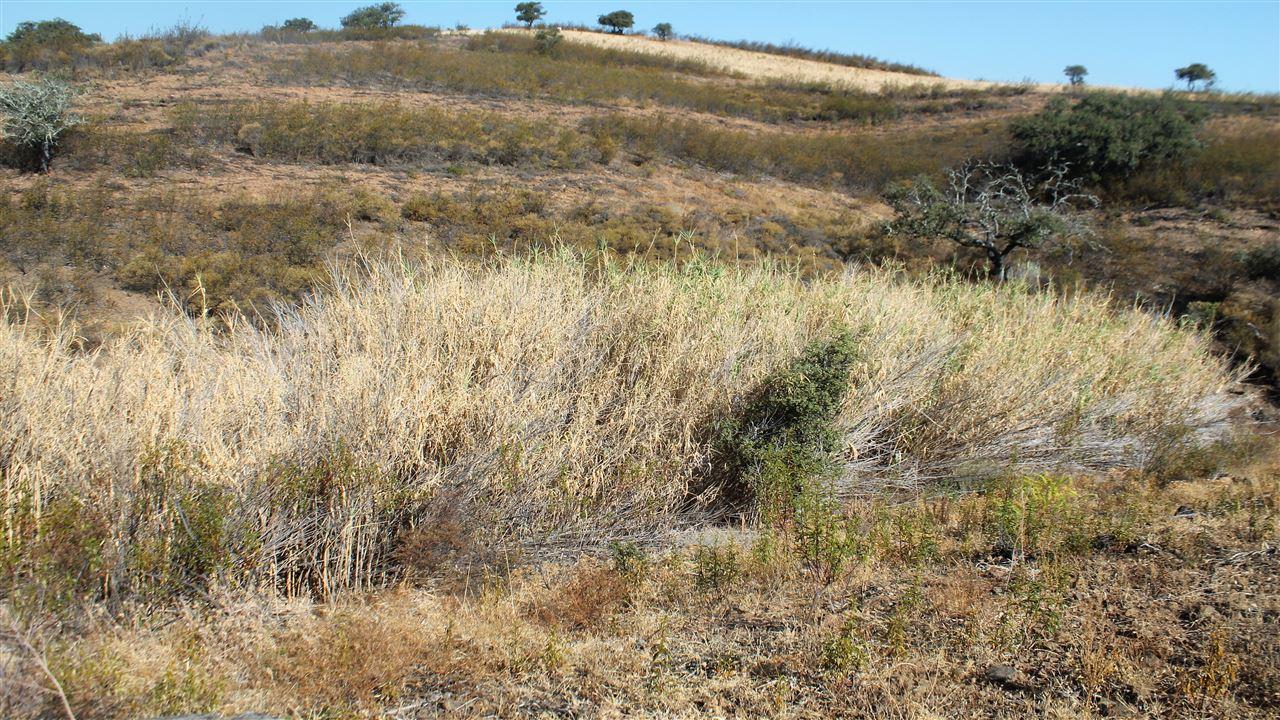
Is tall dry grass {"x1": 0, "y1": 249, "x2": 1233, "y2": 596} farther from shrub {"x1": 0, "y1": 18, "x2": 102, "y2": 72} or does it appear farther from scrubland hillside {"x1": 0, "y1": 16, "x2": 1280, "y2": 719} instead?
shrub {"x1": 0, "y1": 18, "x2": 102, "y2": 72}

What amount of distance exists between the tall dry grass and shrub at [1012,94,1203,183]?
39.1 feet

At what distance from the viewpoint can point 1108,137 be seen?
18203 millimetres

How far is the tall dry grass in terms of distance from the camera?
358 centimetres

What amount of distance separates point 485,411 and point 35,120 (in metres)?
13.2

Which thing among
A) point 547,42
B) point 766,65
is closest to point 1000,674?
Result: point 547,42

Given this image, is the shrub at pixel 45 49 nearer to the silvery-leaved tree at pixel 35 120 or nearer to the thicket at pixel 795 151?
the silvery-leaved tree at pixel 35 120

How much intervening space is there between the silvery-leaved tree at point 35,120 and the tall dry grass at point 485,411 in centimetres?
1033

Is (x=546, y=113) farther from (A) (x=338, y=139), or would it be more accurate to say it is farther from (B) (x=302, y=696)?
(B) (x=302, y=696)

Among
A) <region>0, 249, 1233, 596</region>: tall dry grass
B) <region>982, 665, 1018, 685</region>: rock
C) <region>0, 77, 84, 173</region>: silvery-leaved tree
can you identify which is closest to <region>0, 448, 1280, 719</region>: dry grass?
<region>982, 665, 1018, 685</region>: rock

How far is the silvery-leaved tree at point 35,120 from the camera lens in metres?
13.3

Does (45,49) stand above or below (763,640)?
above

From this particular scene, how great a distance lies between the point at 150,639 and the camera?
312cm

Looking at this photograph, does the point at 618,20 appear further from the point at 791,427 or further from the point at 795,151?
the point at 791,427

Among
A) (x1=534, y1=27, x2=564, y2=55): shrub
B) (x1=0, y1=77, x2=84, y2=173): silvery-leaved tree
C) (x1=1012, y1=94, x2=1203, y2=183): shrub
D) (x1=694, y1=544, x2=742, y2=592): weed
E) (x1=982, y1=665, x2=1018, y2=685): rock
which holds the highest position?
(x1=534, y1=27, x2=564, y2=55): shrub
